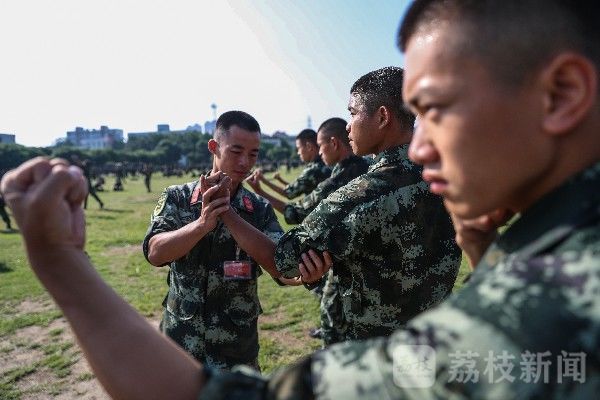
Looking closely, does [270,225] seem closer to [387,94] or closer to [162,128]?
[387,94]

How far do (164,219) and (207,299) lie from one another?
0.68 metres

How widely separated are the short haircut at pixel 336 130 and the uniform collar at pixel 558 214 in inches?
214

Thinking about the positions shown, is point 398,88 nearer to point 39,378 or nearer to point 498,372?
point 498,372

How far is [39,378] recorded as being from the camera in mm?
5102

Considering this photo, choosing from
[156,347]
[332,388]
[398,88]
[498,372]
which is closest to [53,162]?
[156,347]

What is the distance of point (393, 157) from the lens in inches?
103

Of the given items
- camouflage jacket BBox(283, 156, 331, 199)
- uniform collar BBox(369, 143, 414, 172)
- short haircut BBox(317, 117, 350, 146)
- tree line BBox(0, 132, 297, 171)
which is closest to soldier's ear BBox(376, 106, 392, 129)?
uniform collar BBox(369, 143, 414, 172)

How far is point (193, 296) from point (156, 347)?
7.47 ft

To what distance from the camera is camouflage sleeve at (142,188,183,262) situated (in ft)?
10.4

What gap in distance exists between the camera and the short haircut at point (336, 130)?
644 centimetres

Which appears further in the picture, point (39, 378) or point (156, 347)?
point (39, 378)

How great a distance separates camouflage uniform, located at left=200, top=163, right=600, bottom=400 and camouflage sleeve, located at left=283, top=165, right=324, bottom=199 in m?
6.75

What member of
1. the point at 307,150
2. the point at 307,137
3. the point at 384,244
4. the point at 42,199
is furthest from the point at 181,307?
the point at 307,137

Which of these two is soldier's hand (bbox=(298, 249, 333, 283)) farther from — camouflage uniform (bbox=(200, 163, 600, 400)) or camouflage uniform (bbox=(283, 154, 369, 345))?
camouflage uniform (bbox=(283, 154, 369, 345))
